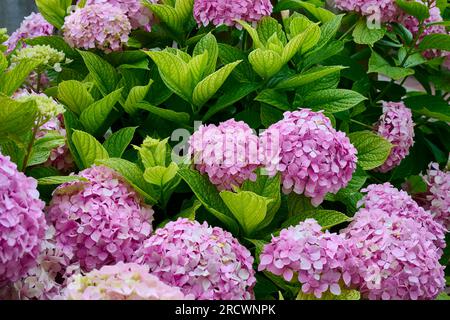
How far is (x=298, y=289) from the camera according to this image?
2.86 ft

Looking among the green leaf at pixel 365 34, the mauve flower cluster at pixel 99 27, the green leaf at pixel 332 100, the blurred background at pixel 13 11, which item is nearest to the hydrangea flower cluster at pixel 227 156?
the green leaf at pixel 332 100

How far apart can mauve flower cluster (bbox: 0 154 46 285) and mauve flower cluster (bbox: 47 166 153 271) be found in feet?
0.41

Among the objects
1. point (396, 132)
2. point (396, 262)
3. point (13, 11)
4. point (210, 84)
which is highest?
point (210, 84)

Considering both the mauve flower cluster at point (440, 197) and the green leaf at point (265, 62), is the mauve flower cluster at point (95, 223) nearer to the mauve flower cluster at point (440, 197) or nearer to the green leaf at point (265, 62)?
the green leaf at point (265, 62)

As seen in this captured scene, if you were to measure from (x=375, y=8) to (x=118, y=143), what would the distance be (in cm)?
59

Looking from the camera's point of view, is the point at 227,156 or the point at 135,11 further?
the point at 135,11

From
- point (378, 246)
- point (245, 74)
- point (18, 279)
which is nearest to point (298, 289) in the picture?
point (378, 246)

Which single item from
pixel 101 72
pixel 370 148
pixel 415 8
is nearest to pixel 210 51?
pixel 101 72

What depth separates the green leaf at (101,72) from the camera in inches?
46.6

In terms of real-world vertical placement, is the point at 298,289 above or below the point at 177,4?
below

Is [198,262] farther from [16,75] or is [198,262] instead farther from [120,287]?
[16,75]

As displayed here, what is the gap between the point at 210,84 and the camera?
3.51 ft
